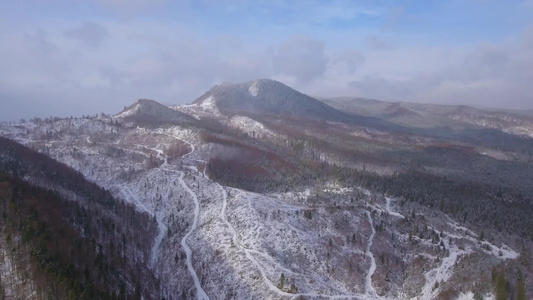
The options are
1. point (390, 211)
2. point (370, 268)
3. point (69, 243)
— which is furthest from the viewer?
point (390, 211)

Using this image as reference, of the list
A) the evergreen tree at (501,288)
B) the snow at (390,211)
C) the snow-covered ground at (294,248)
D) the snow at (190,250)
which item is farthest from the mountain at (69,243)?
the snow at (390,211)

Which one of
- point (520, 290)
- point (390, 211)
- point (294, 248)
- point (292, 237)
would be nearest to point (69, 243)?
point (294, 248)

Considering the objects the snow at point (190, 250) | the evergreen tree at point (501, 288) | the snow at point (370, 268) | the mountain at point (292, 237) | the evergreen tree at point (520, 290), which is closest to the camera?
the evergreen tree at point (501, 288)

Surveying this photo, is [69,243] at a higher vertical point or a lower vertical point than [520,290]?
lower

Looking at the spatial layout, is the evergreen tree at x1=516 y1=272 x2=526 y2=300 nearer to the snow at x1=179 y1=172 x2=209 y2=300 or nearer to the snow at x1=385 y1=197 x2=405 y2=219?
the snow at x1=385 y1=197 x2=405 y2=219

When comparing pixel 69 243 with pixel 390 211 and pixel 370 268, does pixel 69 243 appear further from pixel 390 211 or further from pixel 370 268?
pixel 390 211

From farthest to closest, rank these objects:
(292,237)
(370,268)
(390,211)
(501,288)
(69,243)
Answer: (390,211) < (292,237) < (370,268) < (69,243) < (501,288)

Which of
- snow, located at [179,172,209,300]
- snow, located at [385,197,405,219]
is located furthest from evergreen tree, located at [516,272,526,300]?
snow, located at [179,172,209,300]

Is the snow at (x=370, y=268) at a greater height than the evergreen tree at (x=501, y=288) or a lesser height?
lesser

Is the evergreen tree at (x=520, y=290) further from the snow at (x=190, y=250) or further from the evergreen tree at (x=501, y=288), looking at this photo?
the snow at (x=190, y=250)

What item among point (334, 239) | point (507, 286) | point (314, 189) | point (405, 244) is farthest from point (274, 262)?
point (314, 189)

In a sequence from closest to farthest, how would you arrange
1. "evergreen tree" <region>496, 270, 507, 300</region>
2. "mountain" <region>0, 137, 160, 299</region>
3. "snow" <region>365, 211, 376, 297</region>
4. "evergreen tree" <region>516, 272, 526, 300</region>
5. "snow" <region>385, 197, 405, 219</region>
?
1. "mountain" <region>0, 137, 160, 299</region>
2. "evergreen tree" <region>496, 270, 507, 300</region>
3. "evergreen tree" <region>516, 272, 526, 300</region>
4. "snow" <region>365, 211, 376, 297</region>
5. "snow" <region>385, 197, 405, 219</region>

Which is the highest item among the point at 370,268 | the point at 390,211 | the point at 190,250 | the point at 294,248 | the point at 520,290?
the point at 390,211

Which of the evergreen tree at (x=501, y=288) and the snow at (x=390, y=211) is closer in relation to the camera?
the evergreen tree at (x=501, y=288)
